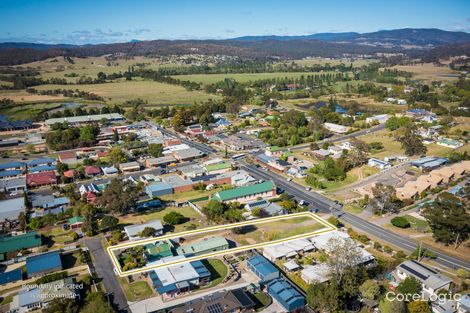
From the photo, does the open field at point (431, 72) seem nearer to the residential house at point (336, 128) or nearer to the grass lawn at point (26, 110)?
the residential house at point (336, 128)

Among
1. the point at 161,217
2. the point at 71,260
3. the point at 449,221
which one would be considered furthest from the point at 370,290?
the point at 71,260

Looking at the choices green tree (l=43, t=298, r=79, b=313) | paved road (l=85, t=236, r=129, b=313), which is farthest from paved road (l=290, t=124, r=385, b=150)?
green tree (l=43, t=298, r=79, b=313)

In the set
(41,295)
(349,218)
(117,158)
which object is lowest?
(349,218)

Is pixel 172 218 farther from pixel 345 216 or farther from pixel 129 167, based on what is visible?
pixel 129 167

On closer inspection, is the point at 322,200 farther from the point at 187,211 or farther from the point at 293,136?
the point at 293,136

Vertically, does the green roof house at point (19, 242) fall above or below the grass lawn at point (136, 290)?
above

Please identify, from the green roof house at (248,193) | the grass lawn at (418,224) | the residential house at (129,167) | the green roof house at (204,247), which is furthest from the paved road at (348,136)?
the green roof house at (204,247)
